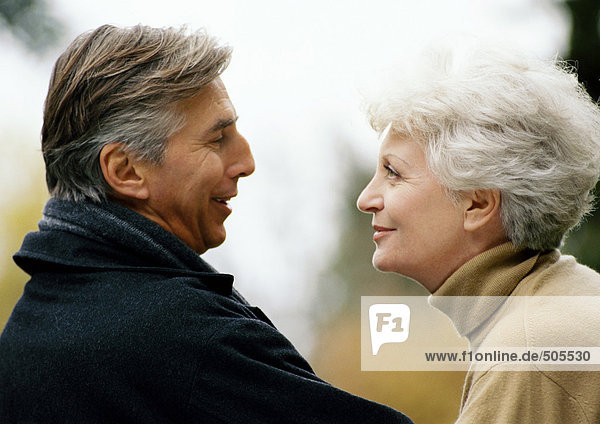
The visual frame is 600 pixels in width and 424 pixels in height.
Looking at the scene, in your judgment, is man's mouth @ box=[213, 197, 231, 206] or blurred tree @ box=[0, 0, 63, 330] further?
blurred tree @ box=[0, 0, 63, 330]

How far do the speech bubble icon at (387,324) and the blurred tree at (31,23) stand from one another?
889 centimetres

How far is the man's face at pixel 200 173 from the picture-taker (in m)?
1.84

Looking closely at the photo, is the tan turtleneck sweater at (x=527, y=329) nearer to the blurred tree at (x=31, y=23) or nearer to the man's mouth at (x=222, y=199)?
the man's mouth at (x=222, y=199)

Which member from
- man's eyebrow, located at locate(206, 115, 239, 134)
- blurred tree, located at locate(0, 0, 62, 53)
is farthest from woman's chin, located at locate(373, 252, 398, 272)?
blurred tree, located at locate(0, 0, 62, 53)

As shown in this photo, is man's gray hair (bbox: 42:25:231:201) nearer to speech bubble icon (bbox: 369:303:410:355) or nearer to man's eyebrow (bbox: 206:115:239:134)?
man's eyebrow (bbox: 206:115:239:134)

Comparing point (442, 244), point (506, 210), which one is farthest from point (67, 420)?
point (506, 210)

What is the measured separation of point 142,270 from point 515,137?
959 mm

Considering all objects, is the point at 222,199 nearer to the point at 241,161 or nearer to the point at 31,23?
the point at 241,161

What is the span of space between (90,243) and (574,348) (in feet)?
3.64

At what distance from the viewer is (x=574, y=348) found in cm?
156

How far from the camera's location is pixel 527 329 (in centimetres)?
160

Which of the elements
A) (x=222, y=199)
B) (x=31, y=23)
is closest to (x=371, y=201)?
(x=222, y=199)

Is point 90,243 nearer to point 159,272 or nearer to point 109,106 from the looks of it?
point 159,272

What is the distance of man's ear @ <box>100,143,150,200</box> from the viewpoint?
1770mm
